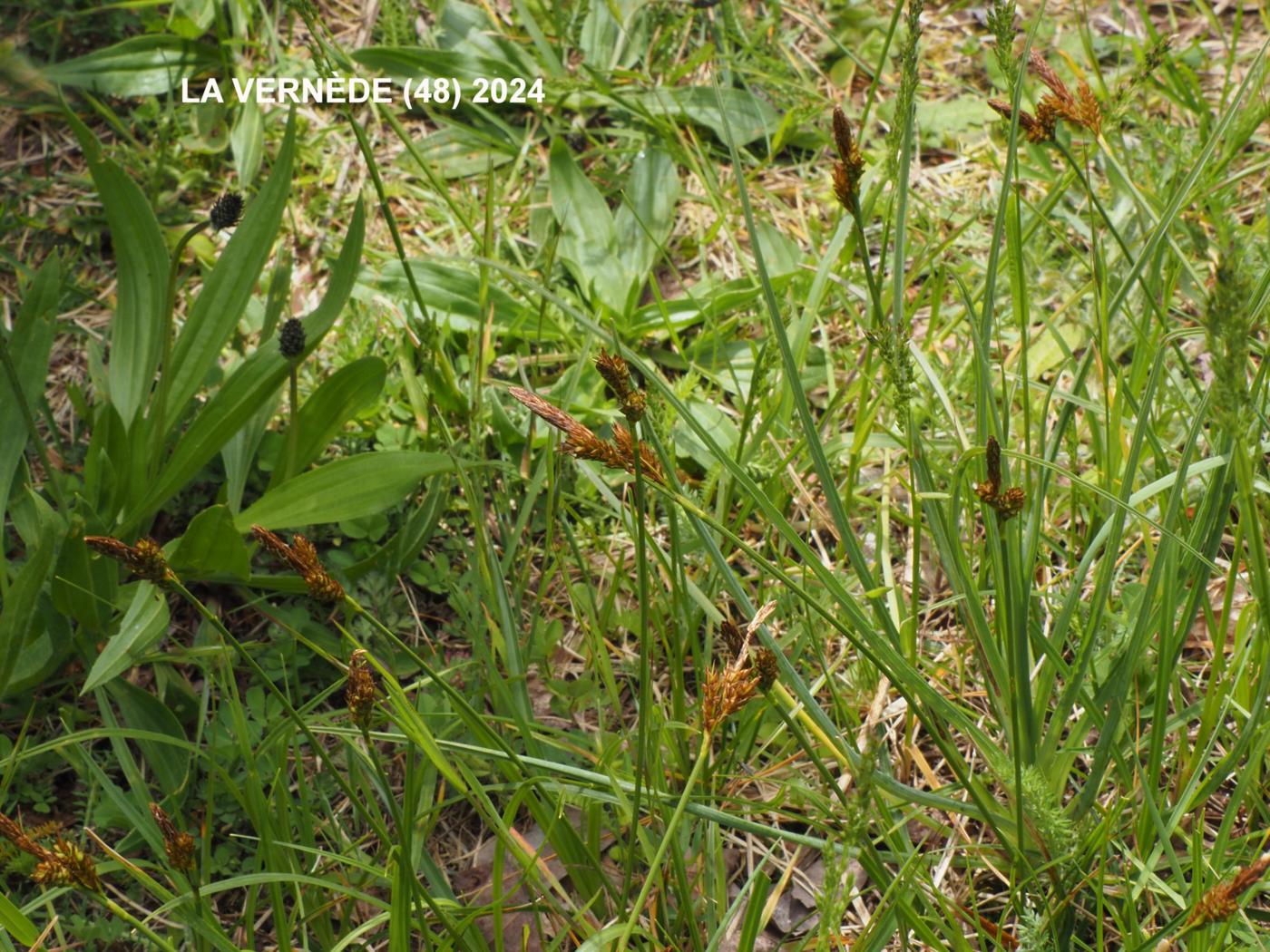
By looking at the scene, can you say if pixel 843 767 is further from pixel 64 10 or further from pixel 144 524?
pixel 64 10

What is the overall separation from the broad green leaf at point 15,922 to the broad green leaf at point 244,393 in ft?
2.08

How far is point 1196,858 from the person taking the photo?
3.66 feet

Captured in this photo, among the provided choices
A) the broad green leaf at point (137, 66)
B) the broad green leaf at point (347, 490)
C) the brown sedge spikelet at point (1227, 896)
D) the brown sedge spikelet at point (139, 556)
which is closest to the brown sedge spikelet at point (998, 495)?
the brown sedge spikelet at point (1227, 896)

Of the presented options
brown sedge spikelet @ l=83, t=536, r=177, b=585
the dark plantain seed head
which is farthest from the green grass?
the dark plantain seed head

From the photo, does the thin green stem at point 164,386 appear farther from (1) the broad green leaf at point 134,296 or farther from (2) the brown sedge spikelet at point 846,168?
(2) the brown sedge spikelet at point 846,168

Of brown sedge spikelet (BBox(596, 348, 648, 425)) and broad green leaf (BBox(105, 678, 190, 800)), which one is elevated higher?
brown sedge spikelet (BBox(596, 348, 648, 425))

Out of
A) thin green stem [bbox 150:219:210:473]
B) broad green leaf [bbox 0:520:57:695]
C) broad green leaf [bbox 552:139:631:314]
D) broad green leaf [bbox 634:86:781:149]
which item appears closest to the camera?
broad green leaf [bbox 0:520:57:695]

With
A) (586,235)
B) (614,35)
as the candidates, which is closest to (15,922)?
(586,235)

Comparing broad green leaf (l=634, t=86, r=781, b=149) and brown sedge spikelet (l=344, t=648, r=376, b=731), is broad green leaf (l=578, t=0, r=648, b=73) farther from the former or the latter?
brown sedge spikelet (l=344, t=648, r=376, b=731)

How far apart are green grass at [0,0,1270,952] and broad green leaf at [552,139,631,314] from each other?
0.04 ft

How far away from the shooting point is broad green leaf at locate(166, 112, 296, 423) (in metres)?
1.87

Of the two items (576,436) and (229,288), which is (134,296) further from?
(576,436)

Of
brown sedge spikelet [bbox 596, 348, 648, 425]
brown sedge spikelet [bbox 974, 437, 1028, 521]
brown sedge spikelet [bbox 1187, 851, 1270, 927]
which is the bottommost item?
brown sedge spikelet [bbox 1187, 851, 1270, 927]

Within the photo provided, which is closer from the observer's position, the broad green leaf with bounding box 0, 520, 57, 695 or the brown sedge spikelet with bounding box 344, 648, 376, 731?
the brown sedge spikelet with bounding box 344, 648, 376, 731
